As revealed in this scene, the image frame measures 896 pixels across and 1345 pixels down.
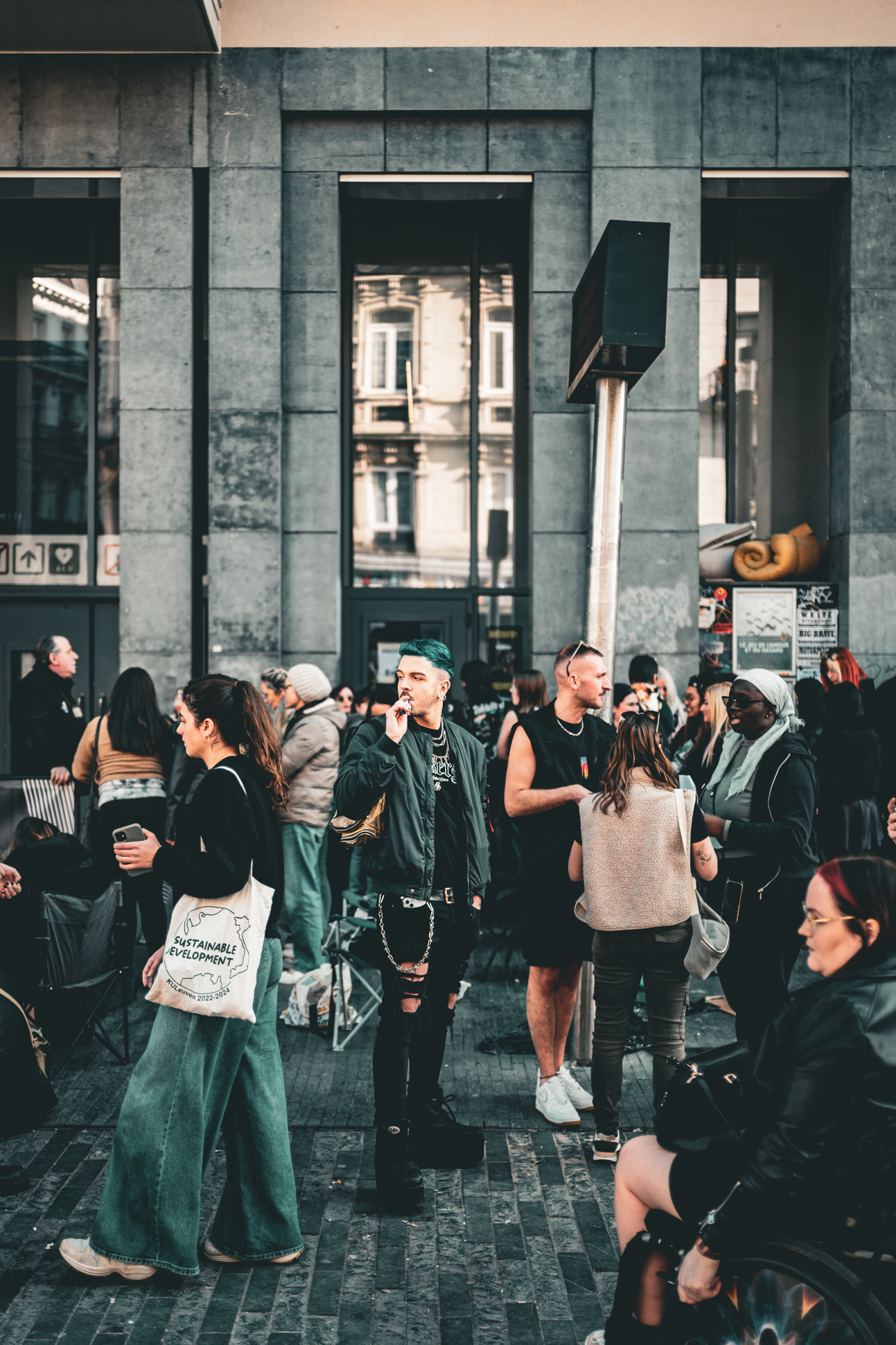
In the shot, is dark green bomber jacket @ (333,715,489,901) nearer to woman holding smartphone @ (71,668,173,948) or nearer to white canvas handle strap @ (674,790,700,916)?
white canvas handle strap @ (674,790,700,916)

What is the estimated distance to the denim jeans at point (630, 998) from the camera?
4547 mm

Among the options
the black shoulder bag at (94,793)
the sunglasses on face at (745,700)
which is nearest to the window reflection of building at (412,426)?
the black shoulder bag at (94,793)

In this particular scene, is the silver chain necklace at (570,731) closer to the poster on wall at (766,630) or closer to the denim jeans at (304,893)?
the denim jeans at (304,893)

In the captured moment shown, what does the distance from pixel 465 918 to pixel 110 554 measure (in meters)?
7.44

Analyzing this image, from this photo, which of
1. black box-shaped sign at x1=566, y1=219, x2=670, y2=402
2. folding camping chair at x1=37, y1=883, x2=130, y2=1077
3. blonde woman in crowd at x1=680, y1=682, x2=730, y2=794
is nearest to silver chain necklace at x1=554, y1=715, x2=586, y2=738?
blonde woman in crowd at x1=680, y1=682, x2=730, y2=794

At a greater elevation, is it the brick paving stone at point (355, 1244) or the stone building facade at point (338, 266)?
the stone building facade at point (338, 266)

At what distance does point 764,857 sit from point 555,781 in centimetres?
99

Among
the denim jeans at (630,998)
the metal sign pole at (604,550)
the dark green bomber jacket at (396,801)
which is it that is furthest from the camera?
the metal sign pole at (604,550)

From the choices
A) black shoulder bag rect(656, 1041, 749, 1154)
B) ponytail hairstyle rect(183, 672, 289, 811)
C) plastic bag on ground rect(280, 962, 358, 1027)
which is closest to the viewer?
black shoulder bag rect(656, 1041, 749, 1154)

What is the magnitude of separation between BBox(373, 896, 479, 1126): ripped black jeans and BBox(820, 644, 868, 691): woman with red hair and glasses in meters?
4.28

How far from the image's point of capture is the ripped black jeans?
421 centimetres

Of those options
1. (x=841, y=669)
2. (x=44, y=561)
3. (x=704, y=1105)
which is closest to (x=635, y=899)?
(x=704, y=1105)

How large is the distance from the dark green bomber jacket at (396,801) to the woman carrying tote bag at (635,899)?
23.1 inches

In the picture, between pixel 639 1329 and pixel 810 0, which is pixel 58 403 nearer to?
pixel 810 0
